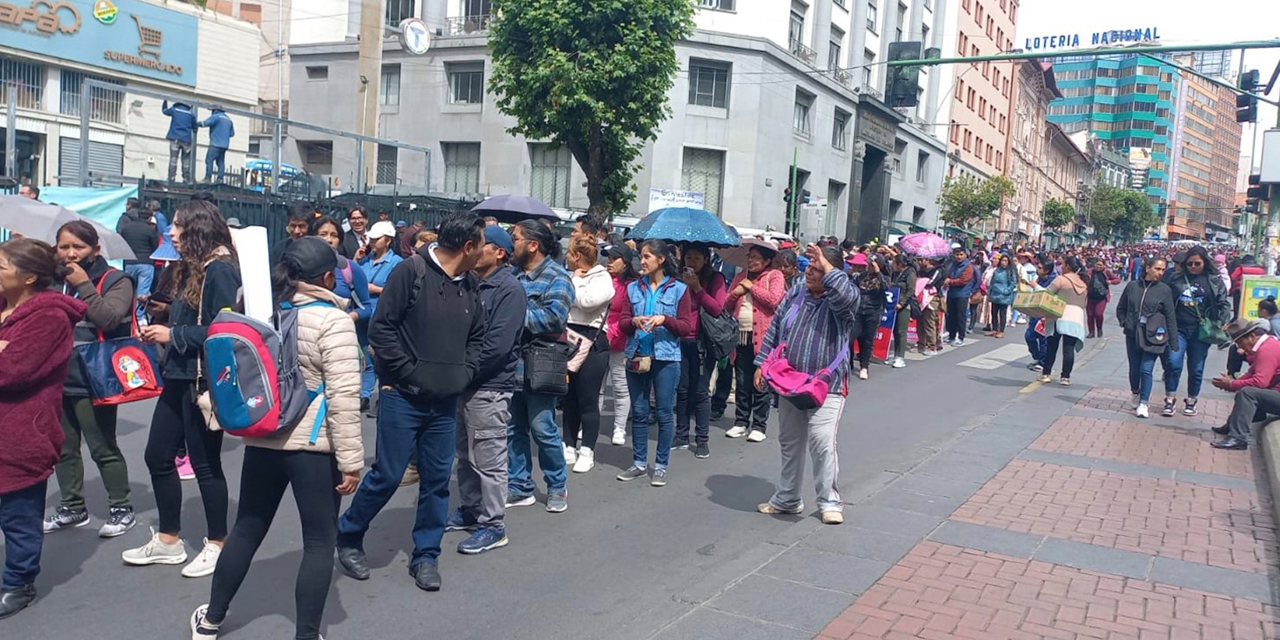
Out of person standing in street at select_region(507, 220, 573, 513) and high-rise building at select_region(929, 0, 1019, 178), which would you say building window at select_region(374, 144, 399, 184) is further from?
high-rise building at select_region(929, 0, 1019, 178)

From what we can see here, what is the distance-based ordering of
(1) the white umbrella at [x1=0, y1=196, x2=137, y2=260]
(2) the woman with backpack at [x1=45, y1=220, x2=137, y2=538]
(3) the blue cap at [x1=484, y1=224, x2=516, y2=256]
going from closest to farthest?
(2) the woman with backpack at [x1=45, y1=220, x2=137, y2=538] < (3) the blue cap at [x1=484, y1=224, x2=516, y2=256] < (1) the white umbrella at [x1=0, y1=196, x2=137, y2=260]

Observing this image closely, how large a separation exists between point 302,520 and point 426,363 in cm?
92

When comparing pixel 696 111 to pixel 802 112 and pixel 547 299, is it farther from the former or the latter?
pixel 547 299

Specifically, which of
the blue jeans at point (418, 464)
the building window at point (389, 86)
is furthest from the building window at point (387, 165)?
the blue jeans at point (418, 464)

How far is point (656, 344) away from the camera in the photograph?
23.4 feet

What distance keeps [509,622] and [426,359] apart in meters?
1.25

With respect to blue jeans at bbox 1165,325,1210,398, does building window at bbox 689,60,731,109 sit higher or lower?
higher

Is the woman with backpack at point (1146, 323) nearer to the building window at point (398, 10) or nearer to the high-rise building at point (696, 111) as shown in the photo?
the high-rise building at point (696, 111)

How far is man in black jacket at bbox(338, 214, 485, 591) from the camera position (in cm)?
454

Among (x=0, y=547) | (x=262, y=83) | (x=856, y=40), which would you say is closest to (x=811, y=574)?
(x=0, y=547)

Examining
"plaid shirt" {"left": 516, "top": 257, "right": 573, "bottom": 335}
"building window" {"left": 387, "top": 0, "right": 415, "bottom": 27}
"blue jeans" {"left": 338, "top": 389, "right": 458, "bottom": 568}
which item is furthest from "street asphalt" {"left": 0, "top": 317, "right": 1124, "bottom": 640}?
"building window" {"left": 387, "top": 0, "right": 415, "bottom": 27}

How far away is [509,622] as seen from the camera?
15.1 feet

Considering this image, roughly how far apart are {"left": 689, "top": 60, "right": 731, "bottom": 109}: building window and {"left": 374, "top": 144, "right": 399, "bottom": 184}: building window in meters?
9.54

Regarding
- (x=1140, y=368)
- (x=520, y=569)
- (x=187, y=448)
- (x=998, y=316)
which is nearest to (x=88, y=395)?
(x=187, y=448)
